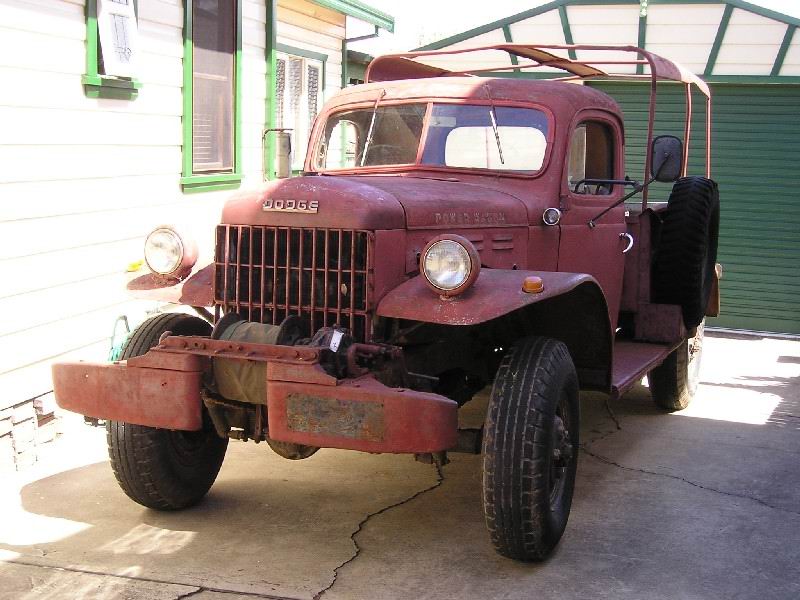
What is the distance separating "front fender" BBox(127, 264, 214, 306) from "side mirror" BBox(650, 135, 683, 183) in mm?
2461

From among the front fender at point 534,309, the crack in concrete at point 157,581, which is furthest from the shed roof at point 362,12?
the crack in concrete at point 157,581

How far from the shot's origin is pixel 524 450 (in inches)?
155

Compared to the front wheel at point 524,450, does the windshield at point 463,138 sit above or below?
above

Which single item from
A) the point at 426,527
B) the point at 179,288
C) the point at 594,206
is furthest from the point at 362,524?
the point at 594,206

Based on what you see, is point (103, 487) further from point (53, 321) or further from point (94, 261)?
point (94, 261)

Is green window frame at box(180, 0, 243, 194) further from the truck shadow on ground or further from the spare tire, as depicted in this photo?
the spare tire

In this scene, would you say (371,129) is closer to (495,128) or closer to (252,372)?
Answer: (495,128)

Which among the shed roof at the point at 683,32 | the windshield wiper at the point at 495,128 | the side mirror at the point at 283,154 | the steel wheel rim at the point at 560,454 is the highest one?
the shed roof at the point at 683,32

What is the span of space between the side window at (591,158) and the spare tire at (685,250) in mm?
578

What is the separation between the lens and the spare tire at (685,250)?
6336 mm

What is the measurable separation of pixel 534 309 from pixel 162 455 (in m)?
1.82

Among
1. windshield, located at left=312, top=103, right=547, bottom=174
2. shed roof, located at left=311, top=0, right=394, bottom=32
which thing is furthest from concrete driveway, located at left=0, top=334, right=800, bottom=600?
shed roof, located at left=311, top=0, right=394, bottom=32

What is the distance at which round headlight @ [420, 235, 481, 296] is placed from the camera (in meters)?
3.98

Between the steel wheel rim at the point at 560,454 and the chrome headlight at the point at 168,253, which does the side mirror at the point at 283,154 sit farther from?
the steel wheel rim at the point at 560,454
